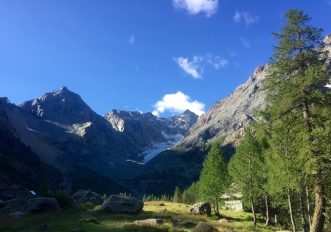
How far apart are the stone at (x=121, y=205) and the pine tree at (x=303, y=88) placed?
30096 mm

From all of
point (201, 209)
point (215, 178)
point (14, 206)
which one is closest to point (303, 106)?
point (201, 209)

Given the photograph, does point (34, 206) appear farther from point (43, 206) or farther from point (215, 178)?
point (215, 178)

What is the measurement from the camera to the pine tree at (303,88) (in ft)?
97.3

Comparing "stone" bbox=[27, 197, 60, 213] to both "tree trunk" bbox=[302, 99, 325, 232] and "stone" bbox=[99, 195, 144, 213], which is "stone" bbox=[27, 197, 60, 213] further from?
A: "tree trunk" bbox=[302, 99, 325, 232]

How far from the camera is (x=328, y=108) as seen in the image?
31.3m

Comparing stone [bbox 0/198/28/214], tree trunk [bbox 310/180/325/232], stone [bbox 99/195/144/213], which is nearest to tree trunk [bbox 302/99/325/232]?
tree trunk [bbox 310/180/325/232]

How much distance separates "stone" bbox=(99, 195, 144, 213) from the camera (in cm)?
Result: 5647

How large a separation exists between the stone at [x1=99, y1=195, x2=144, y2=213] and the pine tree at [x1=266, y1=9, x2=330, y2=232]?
3010 cm

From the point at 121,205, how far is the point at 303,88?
34407mm

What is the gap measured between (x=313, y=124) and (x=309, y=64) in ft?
16.1

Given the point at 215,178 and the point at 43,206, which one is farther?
the point at 215,178

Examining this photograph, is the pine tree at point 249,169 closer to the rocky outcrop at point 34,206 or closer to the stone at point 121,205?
the stone at point 121,205

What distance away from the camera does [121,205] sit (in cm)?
5712

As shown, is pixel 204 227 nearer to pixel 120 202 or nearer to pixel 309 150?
pixel 309 150
